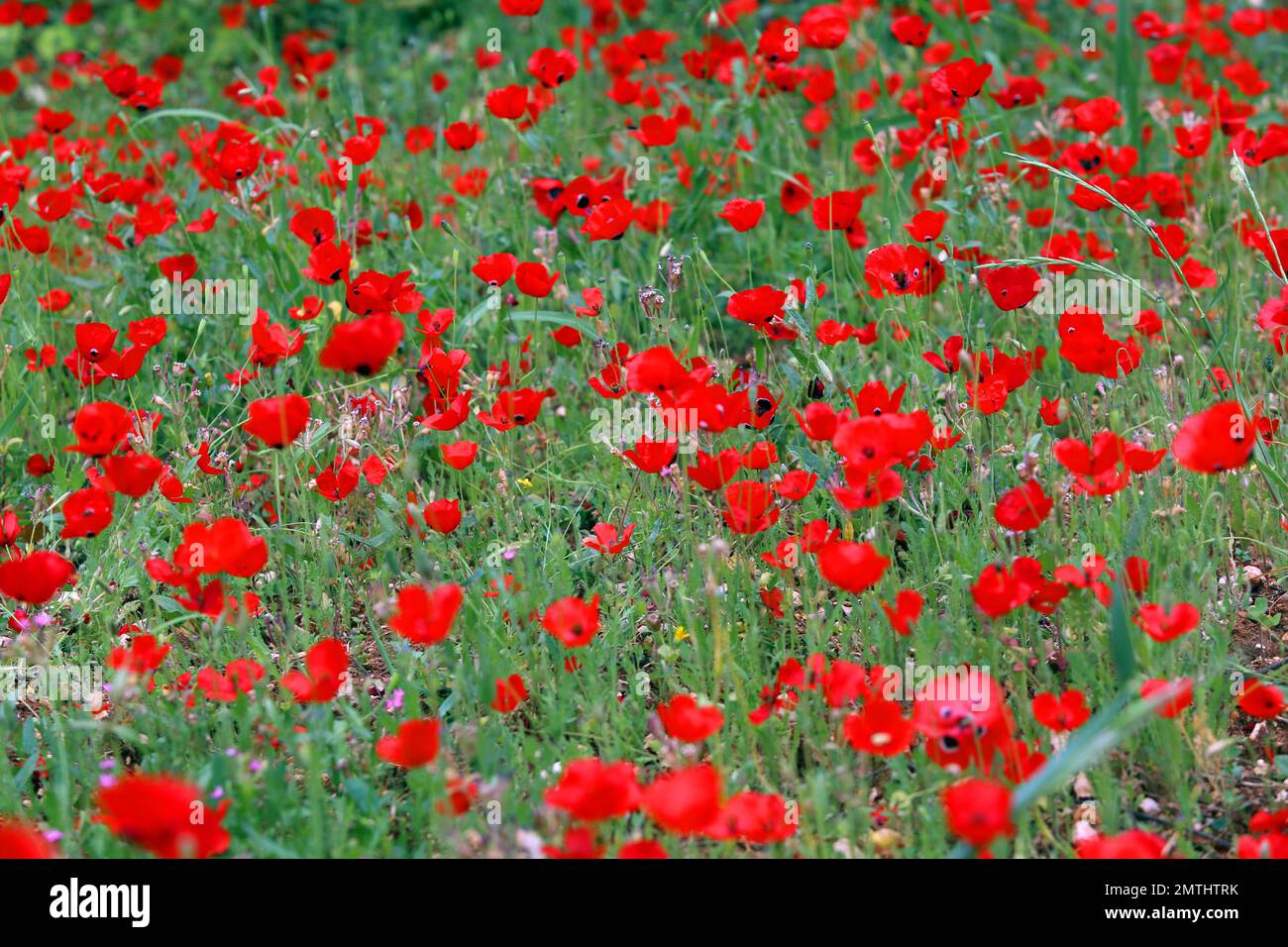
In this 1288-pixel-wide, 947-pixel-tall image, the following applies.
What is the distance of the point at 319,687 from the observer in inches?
79.8

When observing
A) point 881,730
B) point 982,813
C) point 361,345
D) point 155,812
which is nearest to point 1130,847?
point 982,813

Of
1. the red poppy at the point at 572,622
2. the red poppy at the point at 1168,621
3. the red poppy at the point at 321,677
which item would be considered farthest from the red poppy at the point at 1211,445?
the red poppy at the point at 321,677

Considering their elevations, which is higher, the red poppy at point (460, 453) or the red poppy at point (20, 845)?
the red poppy at point (460, 453)

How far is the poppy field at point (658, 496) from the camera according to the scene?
2.04m

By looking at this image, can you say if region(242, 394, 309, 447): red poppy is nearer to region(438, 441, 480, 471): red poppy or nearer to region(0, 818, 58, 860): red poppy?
region(438, 441, 480, 471): red poppy

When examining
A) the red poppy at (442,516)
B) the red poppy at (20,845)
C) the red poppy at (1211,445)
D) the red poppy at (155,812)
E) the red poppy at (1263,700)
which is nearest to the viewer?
the red poppy at (155,812)

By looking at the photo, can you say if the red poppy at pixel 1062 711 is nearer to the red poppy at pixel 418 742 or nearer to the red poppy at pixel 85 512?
the red poppy at pixel 418 742

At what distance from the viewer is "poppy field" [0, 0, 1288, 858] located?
204 cm

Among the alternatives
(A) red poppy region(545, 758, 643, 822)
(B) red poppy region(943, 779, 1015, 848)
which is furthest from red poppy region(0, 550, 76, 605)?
(B) red poppy region(943, 779, 1015, 848)

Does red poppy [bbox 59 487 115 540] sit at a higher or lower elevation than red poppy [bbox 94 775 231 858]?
higher

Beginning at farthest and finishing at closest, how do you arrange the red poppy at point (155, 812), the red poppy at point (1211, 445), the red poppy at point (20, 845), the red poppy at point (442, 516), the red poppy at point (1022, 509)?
the red poppy at point (442, 516)
the red poppy at point (1022, 509)
the red poppy at point (1211, 445)
the red poppy at point (20, 845)
the red poppy at point (155, 812)
